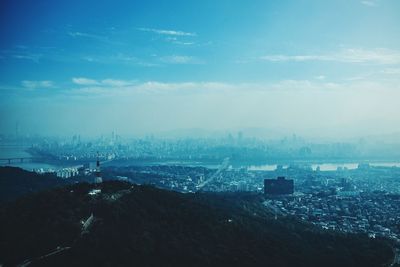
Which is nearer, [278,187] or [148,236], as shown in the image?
[148,236]

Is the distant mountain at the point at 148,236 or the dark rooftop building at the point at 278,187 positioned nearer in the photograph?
the distant mountain at the point at 148,236

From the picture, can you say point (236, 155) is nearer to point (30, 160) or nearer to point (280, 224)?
point (30, 160)

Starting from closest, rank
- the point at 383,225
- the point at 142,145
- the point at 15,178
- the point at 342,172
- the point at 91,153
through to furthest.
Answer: the point at 383,225, the point at 15,178, the point at 342,172, the point at 91,153, the point at 142,145

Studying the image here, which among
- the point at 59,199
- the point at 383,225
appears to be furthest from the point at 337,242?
the point at 59,199

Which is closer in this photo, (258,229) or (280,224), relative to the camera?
(258,229)

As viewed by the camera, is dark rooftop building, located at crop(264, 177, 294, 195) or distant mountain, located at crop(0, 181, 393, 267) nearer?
distant mountain, located at crop(0, 181, 393, 267)
